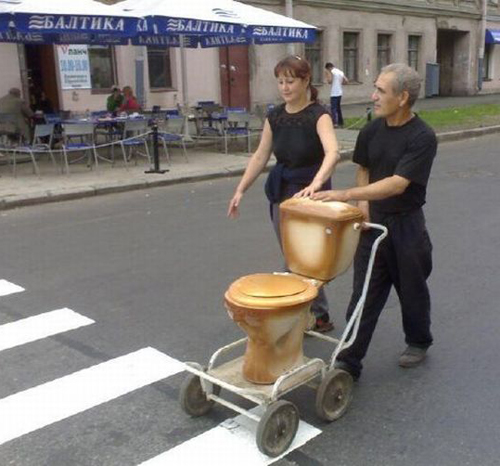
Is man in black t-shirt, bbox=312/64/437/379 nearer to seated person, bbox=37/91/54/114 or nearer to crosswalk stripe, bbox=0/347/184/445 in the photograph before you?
crosswalk stripe, bbox=0/347/184/445

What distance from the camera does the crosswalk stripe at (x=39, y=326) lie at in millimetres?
4598

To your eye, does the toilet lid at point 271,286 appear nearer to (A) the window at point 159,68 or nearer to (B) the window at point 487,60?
(A) the window at point 159,68

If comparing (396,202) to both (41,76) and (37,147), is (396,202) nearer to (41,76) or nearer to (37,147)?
(37,147)

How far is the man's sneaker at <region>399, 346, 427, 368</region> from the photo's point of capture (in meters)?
4.00

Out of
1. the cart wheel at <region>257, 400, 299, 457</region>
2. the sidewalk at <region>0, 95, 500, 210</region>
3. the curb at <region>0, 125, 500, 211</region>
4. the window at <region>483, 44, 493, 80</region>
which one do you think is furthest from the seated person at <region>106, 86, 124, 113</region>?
the window at <region>483, 44, 493, 80</region>

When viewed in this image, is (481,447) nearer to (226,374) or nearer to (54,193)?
(226,374)

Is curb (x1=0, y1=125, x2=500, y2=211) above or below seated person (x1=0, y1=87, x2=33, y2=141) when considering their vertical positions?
below

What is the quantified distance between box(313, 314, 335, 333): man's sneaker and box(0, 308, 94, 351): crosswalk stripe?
1.68m

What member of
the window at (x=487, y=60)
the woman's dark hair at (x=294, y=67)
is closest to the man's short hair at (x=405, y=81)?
the woman's dark hair at (x=294, y=67)

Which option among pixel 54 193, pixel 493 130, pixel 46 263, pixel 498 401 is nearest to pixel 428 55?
pixel 493 130

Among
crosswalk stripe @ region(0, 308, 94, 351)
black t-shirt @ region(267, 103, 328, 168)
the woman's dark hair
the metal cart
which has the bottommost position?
crosswalk stripe @ region(0, 308, 94, 351)

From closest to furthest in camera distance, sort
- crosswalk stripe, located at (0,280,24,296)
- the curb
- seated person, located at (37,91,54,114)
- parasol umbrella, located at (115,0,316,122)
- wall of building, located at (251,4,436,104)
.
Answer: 1. crosswalk stripe, located at (0,280,24,296)
2. the curb
3. parasol umbrella, located at (115,0,316,122)
4. seated person, located at (37,91,54,114)
5. wall of building, located at (251,4,436,104)

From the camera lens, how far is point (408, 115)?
11.5 ft

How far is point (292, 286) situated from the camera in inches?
124
